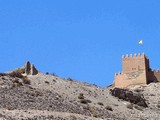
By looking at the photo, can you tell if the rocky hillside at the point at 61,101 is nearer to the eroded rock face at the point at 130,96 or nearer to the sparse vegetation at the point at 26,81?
the sparse vegetation at the point at 26,81

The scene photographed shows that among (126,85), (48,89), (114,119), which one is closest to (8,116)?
(114,119)

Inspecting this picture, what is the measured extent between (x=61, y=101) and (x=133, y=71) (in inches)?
1112

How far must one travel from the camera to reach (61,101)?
47.6 metres

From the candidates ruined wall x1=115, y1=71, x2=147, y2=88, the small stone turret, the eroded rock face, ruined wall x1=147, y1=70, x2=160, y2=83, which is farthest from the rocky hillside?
ruined wall x1=147, y1=70, x2=160, y2=83

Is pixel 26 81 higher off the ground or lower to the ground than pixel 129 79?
lower

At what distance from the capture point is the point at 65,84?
55375 mm

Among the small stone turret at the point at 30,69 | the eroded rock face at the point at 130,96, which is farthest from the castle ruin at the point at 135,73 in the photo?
the small stone turret at the point at 30,69

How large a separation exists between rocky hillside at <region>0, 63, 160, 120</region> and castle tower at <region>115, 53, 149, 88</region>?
1016cm

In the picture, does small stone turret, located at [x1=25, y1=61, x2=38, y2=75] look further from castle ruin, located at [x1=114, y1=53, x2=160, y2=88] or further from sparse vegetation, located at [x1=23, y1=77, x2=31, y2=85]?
castle ruin, located at [x1=114, y1=53, x2=160, y2=88]

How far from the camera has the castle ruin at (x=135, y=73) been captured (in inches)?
2901

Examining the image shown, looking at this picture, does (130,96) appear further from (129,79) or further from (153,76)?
(153,76)

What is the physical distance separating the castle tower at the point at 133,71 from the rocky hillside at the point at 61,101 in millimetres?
10155

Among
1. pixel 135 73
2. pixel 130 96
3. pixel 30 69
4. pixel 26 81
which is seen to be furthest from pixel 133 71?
pixel 26 81

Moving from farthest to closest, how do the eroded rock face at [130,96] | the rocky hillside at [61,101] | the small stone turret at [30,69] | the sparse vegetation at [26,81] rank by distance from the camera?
Result: the eroded rock face at [130,96], the small stone turret at [30,69], the sparse vegetation at [26,81], the rocky hillside at [61,101]
